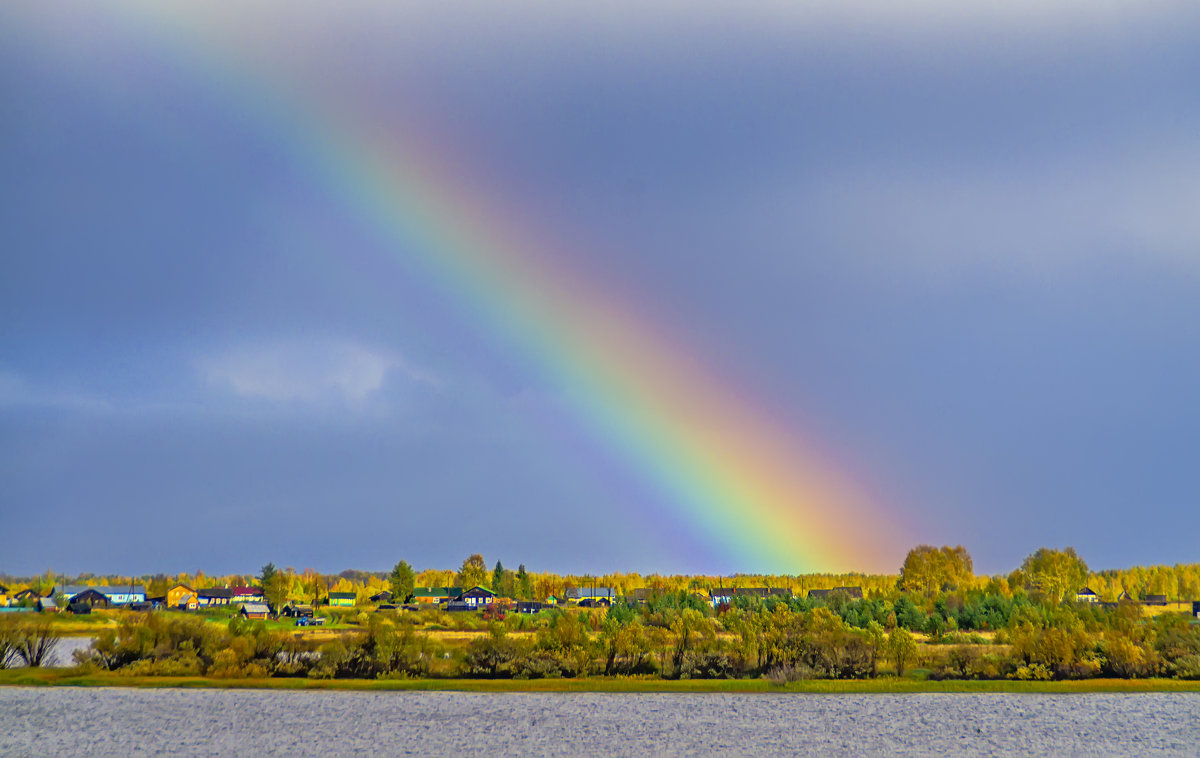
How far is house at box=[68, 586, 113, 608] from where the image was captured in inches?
4624

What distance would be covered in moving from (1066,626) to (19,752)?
46.9 meters

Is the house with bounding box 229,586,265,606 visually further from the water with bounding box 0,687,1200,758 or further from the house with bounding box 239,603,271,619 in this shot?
the water with bounding box 0,687,1200,758

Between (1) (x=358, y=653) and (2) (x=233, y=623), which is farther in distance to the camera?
(2) (x=233, y=623)

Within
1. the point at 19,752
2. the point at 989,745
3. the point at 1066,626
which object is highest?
the point at 1066,626

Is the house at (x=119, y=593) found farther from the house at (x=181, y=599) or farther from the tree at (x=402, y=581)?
the tree at (x=402, y=581)

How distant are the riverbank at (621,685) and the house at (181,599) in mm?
105887

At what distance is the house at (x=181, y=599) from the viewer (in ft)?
451

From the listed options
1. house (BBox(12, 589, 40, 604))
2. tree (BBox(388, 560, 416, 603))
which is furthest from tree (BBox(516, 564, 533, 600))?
house (BBox(12, 589, 40, 604))

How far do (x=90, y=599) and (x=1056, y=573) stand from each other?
13240 cm

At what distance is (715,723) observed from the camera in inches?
1182

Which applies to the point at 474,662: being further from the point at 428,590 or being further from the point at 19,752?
the point at 428,590

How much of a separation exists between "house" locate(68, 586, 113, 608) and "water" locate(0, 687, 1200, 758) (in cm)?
9284

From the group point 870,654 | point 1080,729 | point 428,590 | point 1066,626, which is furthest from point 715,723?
point 428,590

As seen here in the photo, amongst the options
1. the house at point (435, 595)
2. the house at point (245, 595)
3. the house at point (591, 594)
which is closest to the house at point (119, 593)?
the house at point (245, 595)
